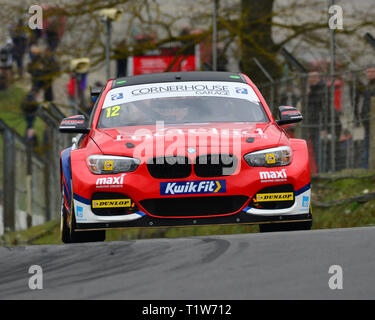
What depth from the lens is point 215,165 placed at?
7734 millimetres

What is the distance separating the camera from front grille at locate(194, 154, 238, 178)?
7.71 meters

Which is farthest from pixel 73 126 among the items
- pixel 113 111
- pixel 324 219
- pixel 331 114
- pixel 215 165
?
pixel 331 114

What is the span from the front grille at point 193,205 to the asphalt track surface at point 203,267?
1152 mm

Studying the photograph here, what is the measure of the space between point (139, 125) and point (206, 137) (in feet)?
3.02

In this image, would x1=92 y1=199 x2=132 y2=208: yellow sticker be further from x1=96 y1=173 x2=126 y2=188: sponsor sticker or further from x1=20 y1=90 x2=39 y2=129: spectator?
x1=20 y1=90 x2=39 y2=129: spectator

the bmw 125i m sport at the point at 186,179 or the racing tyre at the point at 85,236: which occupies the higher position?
the bmw 125i m sport at the point at 186,179

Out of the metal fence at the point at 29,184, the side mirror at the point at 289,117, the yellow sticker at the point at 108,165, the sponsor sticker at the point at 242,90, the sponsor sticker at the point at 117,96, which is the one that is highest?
the sponsor sticker at the point at 242,90

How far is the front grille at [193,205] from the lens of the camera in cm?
777

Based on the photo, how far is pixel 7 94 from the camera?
20938mm

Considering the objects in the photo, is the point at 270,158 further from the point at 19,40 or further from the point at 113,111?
the point at 19,40

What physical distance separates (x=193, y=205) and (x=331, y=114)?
681 cm

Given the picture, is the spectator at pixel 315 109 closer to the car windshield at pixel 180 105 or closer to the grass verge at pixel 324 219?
the grass verge at pixel 324 219

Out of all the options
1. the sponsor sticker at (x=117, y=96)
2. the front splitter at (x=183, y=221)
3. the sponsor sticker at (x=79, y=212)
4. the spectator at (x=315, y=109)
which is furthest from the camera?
the spectator at (x=315, y=109)

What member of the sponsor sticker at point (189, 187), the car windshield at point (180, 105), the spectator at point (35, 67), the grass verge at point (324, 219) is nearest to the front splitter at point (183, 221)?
the sponsor sticker at point (189, 187)
